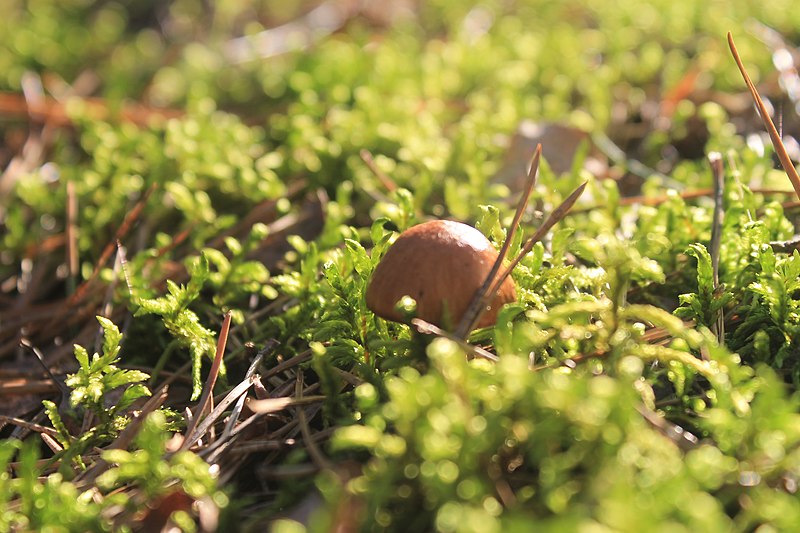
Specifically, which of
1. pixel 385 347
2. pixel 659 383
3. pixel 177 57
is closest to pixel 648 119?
pixel 659 383

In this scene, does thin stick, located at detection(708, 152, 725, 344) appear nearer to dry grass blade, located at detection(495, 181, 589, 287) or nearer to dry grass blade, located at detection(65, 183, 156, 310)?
dry grass blade, located at detection(495, 181, 589, 287)

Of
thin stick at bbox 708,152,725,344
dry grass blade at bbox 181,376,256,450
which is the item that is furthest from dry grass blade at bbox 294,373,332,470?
thin stick at bbox 708,152,725,344

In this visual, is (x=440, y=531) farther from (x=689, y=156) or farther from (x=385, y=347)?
(x=689, y=156)

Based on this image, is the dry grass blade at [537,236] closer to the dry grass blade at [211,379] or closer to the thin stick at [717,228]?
the thin stick at [717,228]

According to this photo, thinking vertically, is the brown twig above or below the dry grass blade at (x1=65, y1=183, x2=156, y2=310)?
above

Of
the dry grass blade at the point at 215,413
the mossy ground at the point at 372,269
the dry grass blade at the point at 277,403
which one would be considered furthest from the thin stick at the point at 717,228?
the dry grass blade at the point at 215,413

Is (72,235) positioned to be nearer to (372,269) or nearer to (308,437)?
(372,269)

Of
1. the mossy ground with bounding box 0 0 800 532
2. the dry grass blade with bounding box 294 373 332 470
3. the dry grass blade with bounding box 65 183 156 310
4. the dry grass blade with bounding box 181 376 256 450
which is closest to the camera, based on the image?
the mossy ground with bounding box 0 0 800 532
